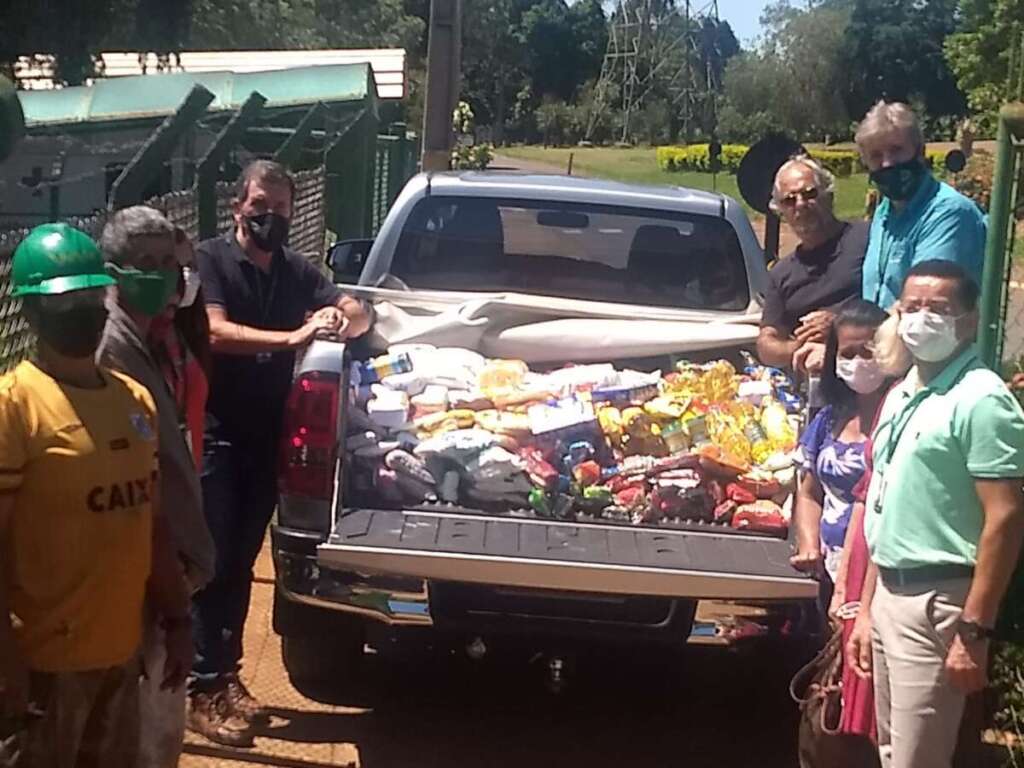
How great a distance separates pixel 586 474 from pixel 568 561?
0.63 meters

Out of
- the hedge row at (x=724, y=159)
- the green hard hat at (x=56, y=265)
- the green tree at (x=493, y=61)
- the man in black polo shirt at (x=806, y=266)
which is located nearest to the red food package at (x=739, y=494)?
the man in black polo shirt at (x=806, y=266)

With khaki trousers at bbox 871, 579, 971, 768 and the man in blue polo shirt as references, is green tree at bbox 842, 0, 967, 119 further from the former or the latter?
khaki trousers at bbox 871, 579, 971, 768

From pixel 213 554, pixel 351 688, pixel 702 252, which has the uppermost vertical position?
pixel 702 252

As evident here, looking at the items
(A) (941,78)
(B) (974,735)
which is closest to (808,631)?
(B) (974,735)

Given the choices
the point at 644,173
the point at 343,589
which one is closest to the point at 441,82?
the point at 343,589

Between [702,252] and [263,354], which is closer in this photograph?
[263,354]

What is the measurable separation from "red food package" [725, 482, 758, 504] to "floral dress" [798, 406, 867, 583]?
0.47 meters

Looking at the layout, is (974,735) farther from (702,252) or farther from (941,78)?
(941,78)

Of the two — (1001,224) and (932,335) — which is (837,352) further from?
(1001,224)

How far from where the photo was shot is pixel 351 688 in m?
5.67

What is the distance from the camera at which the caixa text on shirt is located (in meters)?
3.05

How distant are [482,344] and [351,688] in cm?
145

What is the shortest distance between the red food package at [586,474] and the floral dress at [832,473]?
828 mm

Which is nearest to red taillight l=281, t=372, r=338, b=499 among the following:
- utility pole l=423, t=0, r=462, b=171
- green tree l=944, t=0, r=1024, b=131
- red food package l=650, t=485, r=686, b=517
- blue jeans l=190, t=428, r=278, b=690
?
blue jeans l=190, t=428, r=278, b=690
